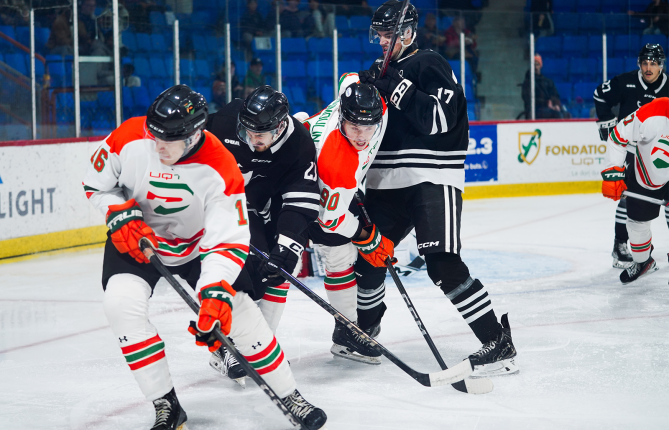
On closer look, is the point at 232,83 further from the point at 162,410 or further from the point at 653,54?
the point at 162,410

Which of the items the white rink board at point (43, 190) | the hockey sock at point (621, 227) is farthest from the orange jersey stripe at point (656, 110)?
the white rink board at point (43, 190)

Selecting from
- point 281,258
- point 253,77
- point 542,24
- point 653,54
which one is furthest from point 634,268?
point 542,24

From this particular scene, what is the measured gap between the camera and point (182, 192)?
6.74 feet

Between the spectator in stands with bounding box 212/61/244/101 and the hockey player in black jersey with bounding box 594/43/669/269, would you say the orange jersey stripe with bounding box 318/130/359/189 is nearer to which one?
the hockey player in black jersey with bounding box 594/43/669/269

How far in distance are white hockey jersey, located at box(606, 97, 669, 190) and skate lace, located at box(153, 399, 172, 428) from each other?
2686mm

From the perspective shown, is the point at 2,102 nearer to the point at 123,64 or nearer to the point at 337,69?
the point at 123,64

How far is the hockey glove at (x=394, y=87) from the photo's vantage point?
2561mm

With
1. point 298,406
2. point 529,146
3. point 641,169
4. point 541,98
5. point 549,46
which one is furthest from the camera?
point 549,46

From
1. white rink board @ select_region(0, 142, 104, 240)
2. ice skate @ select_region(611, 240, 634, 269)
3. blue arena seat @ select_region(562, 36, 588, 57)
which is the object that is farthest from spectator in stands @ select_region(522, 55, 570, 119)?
white rink board @ select_region(0, 142, 104, 240)

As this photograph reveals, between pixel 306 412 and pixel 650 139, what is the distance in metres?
2.46

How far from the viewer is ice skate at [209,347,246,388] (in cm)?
253

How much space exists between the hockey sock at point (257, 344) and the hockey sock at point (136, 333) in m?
0.20

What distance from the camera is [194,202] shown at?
208cm

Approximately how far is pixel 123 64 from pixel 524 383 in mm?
4217
